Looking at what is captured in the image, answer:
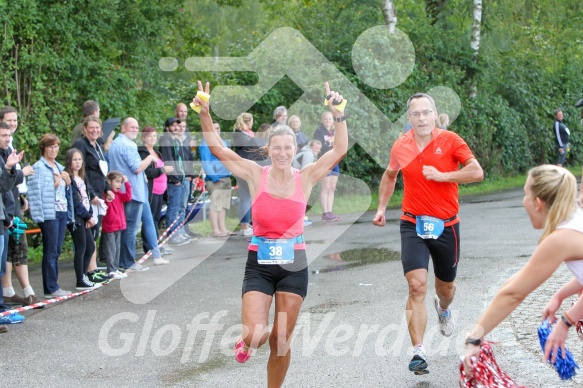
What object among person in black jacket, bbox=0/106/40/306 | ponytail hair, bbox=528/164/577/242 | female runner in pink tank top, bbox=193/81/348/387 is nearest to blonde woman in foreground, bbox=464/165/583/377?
ponytail hair, bbox=528/164/577/242

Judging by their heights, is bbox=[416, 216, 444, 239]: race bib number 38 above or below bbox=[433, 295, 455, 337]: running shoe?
above

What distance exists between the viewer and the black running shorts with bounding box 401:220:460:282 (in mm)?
7148

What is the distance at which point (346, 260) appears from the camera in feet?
40.5

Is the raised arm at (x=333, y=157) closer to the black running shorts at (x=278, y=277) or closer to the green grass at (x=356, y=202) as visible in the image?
the black running shorts at (x=278, y=277)

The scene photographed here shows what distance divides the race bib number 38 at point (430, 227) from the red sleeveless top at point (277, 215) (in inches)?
51.0

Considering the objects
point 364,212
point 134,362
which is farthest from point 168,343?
point 364,212

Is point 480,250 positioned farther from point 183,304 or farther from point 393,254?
point 183,304

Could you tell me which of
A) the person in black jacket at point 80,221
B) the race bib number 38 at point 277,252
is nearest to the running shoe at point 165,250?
the person in black jacket at point 80,221

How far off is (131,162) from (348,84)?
9092 mm

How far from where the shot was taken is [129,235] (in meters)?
12.1

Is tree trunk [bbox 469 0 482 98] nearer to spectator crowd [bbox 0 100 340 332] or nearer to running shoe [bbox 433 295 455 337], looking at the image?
spectator crowd [bbox 0 100 340 332]

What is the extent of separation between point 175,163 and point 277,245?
8.31 metres

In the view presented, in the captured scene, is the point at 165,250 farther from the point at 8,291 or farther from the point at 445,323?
the point at 445,323

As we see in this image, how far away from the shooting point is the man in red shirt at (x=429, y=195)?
7.16 metres
